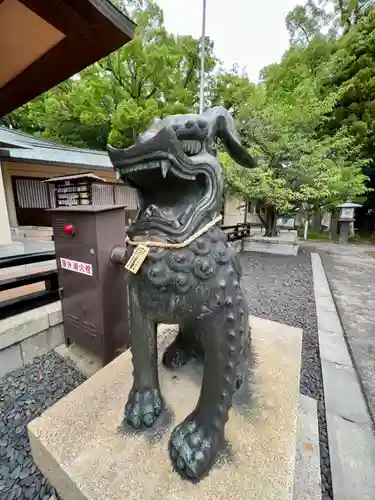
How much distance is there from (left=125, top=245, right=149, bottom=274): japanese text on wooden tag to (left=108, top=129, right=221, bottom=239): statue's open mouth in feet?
0.30

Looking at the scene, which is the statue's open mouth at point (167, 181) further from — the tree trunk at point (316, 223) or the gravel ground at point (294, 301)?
the tree trunk at point (316, 223)

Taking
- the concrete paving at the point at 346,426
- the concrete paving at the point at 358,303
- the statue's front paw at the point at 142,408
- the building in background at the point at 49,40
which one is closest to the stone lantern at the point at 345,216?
the concrete paving at the point at 358,303

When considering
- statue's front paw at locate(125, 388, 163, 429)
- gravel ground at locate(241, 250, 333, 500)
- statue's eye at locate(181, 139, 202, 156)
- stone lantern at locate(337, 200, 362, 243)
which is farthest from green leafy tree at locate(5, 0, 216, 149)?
statue's front paw at locate(125, 388, 163, 429)

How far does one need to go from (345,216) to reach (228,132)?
39.9 ft

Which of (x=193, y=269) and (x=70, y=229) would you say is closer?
(x=193, y=269)

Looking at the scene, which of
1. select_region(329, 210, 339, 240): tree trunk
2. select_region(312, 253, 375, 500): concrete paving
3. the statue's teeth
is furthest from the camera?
select_region(329, 210, 339, 240): tree trunk

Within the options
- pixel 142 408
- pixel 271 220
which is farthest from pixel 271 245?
pixel 142 408

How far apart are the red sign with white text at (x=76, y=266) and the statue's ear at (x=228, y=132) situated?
4.68 ft

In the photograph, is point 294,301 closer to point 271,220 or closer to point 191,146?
point 191,146

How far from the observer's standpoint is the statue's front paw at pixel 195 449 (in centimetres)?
95

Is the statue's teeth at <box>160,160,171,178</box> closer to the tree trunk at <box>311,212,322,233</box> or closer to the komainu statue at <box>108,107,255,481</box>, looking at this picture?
the komainu statue at <box>108,107,255,481</box>

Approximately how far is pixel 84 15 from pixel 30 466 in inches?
122

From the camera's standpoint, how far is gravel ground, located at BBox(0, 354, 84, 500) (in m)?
1.38

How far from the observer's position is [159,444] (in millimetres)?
1112
